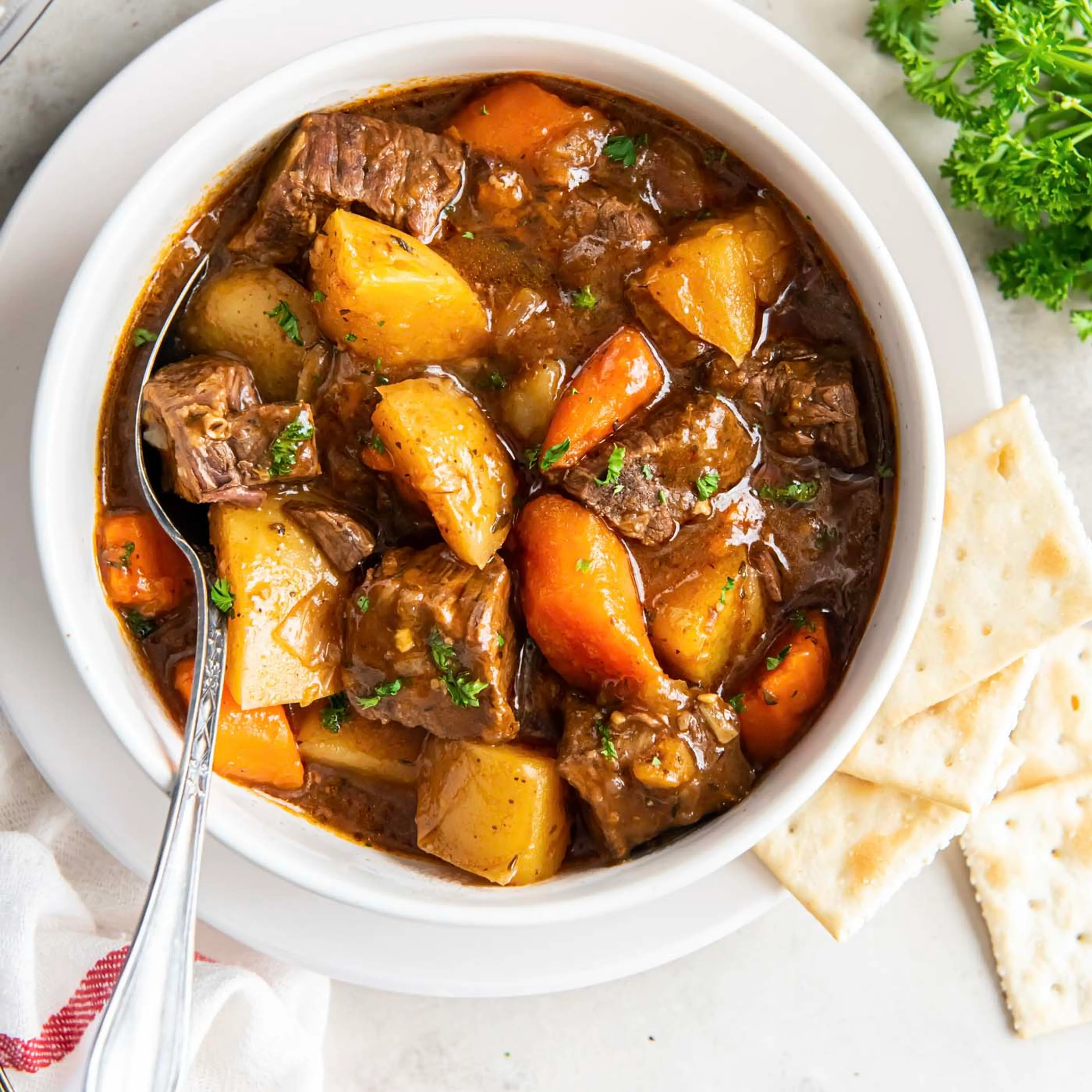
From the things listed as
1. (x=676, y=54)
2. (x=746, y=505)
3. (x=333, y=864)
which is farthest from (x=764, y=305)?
(x=333, y=864)

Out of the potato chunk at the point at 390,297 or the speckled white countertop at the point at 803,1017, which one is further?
the speckled white countertop at the point at 803,1017

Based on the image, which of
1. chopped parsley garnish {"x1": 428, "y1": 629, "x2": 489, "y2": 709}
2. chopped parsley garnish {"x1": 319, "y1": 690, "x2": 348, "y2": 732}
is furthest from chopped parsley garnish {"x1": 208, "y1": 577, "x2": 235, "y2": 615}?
chopped parsley garnish {"x1": 428, "y1": 629, "x2": 489, "y2": 709}

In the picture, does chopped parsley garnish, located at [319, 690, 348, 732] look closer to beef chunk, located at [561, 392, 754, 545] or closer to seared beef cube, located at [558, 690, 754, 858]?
seared beef cube, located at [558, 690, 754, 858]

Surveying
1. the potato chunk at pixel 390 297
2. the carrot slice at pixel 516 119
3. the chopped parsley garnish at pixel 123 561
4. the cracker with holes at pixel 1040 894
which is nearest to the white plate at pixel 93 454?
the carrot slice at pixel 516 119

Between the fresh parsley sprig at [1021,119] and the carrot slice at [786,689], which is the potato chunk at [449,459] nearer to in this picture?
the carrot slice at [786,689]

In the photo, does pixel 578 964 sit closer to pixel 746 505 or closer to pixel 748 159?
pixel 746 505

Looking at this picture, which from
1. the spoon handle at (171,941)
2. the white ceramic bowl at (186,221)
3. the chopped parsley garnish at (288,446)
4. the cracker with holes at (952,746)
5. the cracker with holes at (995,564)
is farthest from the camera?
the cracker with holes at (952,746)
